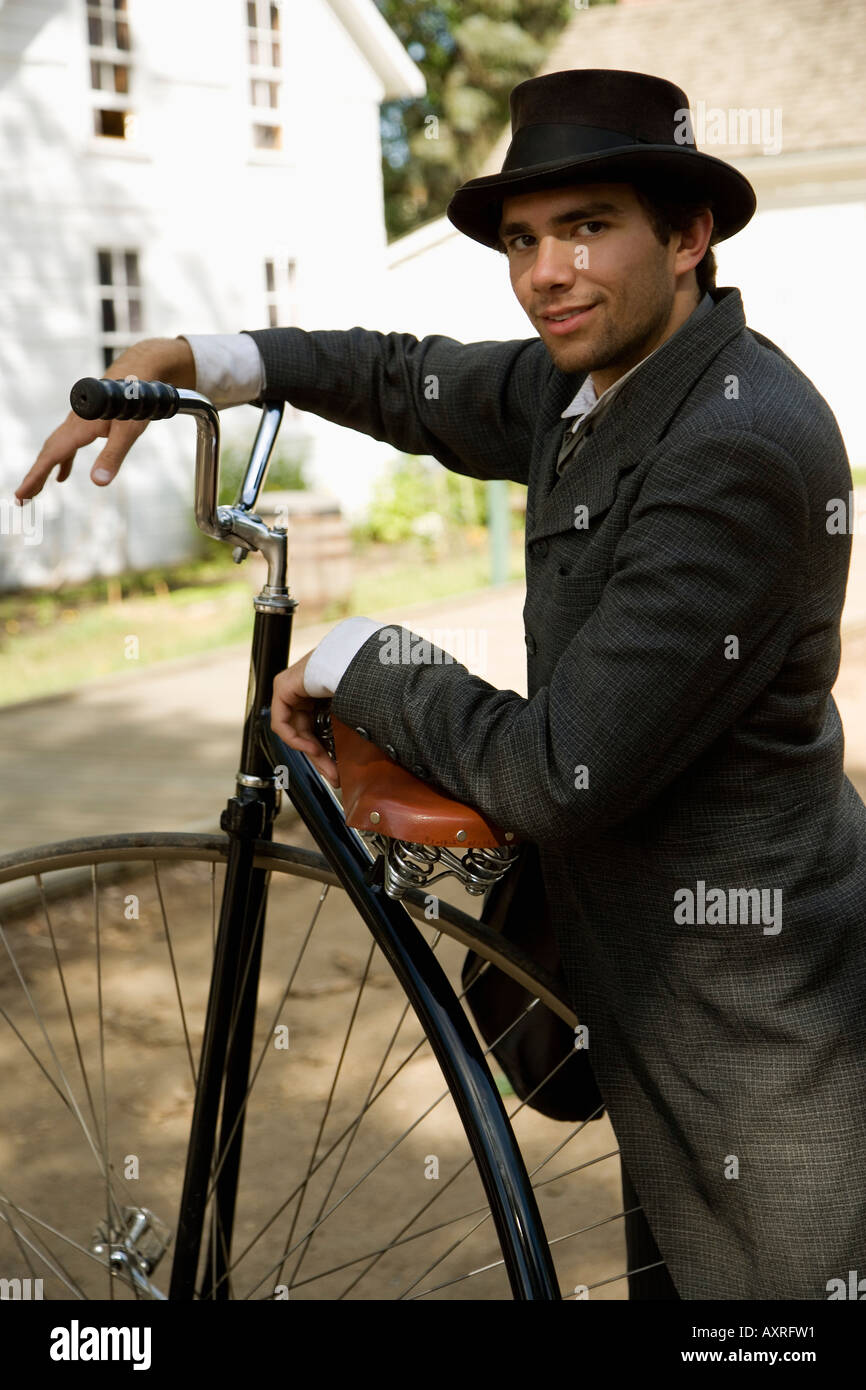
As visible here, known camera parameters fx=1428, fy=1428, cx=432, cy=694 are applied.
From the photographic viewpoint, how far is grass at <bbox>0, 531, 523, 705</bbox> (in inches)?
322

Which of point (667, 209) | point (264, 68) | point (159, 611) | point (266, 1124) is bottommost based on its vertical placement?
point (266, 1124)

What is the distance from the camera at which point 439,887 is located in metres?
4.72

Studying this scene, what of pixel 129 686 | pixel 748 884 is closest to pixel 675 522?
pixel 748 884

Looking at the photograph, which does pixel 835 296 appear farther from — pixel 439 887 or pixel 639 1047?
pixel 639 1047

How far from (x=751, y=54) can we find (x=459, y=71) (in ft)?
39.5

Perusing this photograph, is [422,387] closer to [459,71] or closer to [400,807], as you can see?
[400,807]

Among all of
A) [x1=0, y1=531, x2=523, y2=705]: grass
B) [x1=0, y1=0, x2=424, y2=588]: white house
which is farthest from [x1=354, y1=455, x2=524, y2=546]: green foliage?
[x1=0, y1=0, x2=424, y2=588]: white house

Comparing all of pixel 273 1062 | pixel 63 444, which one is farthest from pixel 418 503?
pixel 63 444

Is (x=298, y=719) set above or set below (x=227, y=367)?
below

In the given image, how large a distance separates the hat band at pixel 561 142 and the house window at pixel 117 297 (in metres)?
10.2

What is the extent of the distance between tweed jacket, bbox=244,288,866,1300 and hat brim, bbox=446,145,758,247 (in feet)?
0.36

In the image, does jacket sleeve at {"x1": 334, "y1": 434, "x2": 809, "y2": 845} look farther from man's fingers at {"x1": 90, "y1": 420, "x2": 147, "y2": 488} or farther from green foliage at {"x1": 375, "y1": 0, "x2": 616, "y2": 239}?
green foliage at {"x1": 375, "y1": 0, "x2": 616, "y2": 239}

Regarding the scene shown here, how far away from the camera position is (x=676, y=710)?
4.86ft

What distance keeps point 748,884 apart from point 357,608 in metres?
7.97
